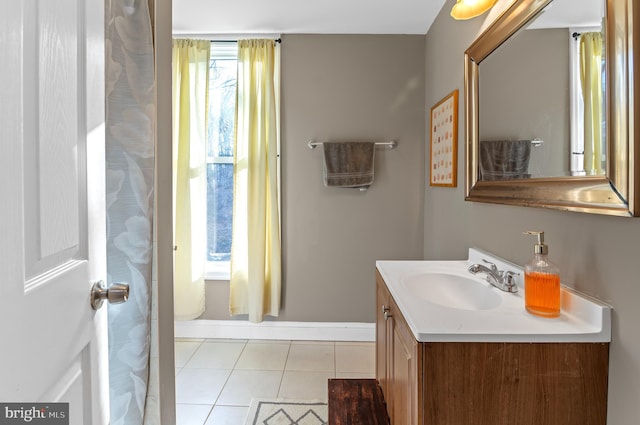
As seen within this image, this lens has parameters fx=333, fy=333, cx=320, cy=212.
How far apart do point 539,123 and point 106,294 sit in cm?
139

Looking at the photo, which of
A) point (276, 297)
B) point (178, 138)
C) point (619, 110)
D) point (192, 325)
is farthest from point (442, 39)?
point (192, 325)

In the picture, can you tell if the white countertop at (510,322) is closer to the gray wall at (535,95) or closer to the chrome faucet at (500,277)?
the chrome faucet at (500,277)

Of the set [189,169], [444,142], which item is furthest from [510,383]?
[189,169]

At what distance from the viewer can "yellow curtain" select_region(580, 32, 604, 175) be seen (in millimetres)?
882

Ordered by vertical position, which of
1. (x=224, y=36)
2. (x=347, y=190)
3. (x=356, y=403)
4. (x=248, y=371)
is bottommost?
(x=248, y=371)

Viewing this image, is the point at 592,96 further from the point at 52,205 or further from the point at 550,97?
the point at 52,205

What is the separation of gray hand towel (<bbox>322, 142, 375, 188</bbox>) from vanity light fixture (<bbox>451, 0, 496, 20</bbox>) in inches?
45.4

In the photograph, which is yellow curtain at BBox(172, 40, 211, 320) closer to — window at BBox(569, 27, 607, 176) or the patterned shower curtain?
the patterned shower curtain

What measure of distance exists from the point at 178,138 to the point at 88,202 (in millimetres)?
1984

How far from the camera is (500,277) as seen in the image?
124cm

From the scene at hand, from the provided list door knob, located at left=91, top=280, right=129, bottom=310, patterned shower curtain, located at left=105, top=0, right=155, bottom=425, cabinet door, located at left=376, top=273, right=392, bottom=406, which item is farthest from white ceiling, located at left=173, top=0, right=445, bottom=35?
door knob, located at left=91, top=280, right=129, bottom=310

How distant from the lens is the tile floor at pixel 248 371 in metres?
1.88

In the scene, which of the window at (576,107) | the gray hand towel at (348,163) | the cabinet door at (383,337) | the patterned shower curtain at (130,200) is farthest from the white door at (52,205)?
the gray hand towel at (348,163)

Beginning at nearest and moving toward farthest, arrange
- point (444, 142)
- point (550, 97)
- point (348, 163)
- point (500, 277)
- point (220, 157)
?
1. point (550, 97)
2. point (500, 277)
3. point (444, 142)
4. point (348, 163)
5. point (220, 157)
